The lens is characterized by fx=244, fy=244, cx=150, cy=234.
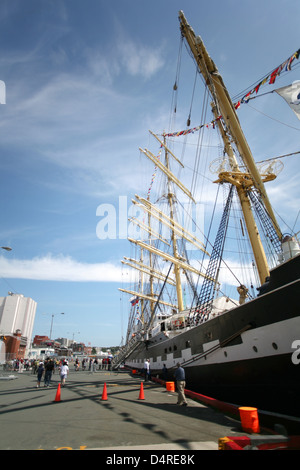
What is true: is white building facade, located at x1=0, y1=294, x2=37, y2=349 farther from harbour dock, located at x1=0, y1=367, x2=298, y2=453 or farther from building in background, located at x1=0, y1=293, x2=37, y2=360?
harbour dock, located at x1=0, y1=367, x2=298, y2=453

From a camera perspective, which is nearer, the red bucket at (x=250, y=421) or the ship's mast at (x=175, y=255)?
the red bucket at (x=250, y=421)

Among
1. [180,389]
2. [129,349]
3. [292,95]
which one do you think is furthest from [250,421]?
[129,349]

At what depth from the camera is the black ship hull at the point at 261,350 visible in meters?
5.86

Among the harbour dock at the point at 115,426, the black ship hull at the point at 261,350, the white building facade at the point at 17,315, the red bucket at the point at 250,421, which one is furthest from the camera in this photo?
the white building facade at the point at 17,315

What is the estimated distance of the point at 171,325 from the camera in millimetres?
16297

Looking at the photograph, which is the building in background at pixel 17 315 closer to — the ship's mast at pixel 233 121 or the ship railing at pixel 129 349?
the ship railing at pixel 129 349

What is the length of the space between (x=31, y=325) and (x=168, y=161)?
69899 millimetres

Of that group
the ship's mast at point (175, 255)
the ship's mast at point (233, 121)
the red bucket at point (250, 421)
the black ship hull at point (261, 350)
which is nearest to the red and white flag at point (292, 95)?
the ship's mast at point (233, 121)

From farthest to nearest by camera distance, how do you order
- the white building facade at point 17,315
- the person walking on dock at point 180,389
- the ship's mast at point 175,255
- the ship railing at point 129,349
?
the white building facade at point 17,315 < the ship's mast at point 175,255 < the ship railing at point 129,349 < the person walking on dock at point 180,389

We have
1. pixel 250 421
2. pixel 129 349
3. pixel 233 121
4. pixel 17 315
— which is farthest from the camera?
pixel 17 315

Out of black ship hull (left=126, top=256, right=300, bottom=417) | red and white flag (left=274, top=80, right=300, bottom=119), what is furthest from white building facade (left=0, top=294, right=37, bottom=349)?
red and white flag (left=274, top=80, right=300, bottom=119)

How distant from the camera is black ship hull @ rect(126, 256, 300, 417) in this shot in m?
5.86

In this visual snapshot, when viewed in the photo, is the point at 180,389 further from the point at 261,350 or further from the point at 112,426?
the point at 112,426

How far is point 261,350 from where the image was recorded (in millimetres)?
6594
